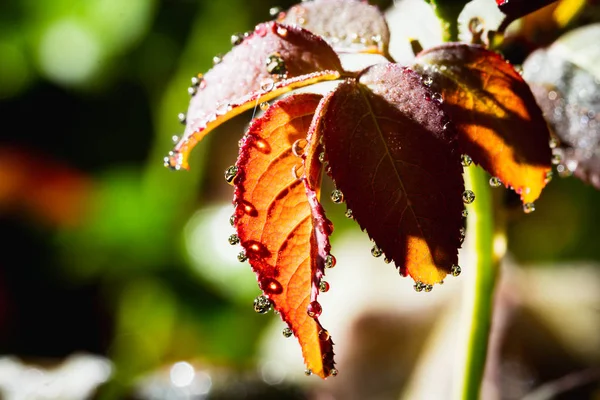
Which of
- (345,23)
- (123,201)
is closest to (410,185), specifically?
(345,23)

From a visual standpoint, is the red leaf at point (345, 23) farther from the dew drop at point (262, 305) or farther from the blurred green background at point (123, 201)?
the blurred green background at point (123, 201)

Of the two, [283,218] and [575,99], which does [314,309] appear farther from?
[575,99]

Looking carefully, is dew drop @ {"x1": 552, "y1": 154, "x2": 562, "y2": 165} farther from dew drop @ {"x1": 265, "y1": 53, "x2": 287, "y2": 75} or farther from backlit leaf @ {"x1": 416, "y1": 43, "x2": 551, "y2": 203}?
dew drop @ {"x1": 265, "y1": 53, "x2": 287, "y2": 75}

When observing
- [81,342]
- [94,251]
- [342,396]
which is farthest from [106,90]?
[342,396]

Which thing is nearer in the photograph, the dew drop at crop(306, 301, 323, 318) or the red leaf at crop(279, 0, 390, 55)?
the dew drop at crop(306, 301, 323, 318)

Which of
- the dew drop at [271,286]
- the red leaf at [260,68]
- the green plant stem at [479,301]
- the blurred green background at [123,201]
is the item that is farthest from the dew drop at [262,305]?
the blurred green background at [123,201]

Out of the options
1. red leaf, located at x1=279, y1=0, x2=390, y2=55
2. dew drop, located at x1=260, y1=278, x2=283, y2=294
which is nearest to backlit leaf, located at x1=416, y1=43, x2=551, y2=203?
red leaf, located at x1=279, y1=0, x2=390, y2=55

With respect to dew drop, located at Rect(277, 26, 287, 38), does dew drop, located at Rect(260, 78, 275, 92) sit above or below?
below
